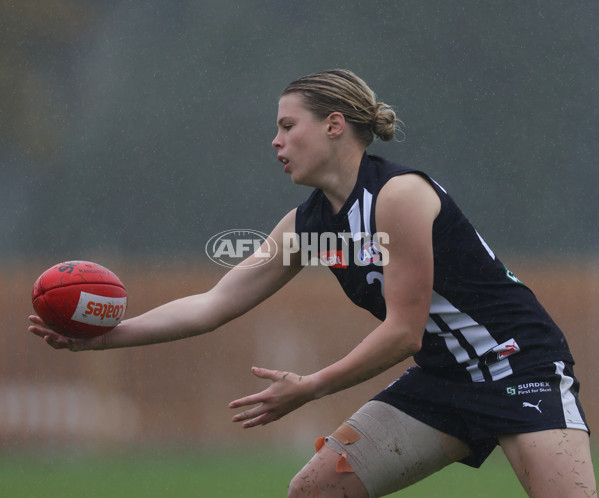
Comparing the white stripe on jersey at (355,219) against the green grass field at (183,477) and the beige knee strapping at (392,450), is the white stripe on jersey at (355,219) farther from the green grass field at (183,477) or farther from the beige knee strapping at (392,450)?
the green grass field at (183,477)

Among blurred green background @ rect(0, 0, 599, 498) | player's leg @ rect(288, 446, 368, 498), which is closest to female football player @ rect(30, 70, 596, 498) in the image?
player's leg @ rect(288, 446, 368, 498)

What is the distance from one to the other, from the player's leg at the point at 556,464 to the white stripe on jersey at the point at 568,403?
2cm

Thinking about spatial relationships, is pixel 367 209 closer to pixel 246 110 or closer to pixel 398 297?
pixel 398 297

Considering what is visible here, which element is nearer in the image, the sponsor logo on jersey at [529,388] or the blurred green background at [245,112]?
the sponsor logo on jersey at [529,388]

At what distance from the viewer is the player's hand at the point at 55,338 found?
314 centimetres

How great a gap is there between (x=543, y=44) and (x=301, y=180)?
11786 mm

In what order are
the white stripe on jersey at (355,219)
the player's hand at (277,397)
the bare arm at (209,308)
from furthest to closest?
1. the bare arm at (209,308)
2. the white stripe on jersey at (355,219)
3. the player's hand at (277,397)

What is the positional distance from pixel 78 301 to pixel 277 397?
835 mm

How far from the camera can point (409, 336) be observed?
2.70 m

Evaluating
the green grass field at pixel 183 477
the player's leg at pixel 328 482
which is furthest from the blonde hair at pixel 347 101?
the green grass field at pixel 183 477

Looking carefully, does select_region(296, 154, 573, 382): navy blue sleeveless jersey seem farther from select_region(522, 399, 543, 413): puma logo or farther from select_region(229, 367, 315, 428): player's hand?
select_region(229, 367, 315, 428): player's hand

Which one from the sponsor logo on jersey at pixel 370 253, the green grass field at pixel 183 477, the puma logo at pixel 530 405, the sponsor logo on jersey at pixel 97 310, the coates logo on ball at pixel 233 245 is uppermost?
the coates logo on ball at pixel 233 245

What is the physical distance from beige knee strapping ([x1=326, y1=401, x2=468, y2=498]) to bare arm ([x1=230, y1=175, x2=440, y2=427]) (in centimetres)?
34

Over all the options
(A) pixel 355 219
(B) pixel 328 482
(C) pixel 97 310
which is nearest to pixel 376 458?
(B) pixel 328 482
